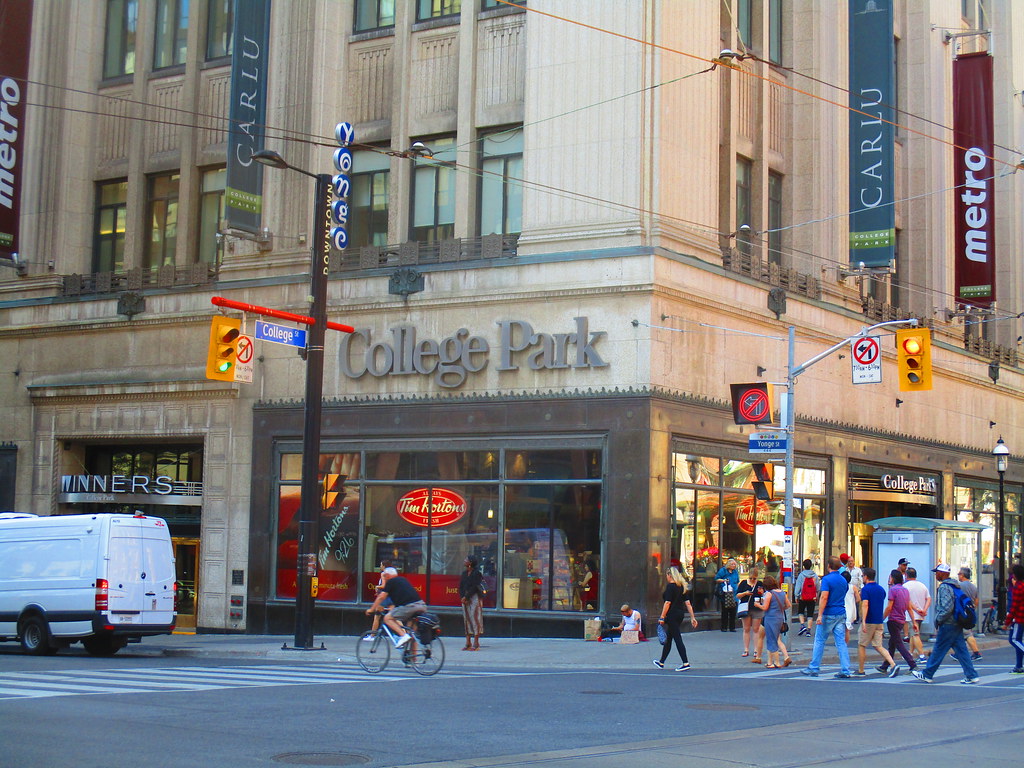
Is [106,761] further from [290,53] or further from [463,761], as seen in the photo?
[290,53]

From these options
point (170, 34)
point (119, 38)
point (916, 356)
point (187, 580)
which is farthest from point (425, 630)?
point (119, 38)

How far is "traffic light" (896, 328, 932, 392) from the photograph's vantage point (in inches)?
981

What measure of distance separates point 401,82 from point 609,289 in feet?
26.7

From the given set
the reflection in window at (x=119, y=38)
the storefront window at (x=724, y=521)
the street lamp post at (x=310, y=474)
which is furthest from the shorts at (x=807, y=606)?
the reflection in window at (x=119, y=38)

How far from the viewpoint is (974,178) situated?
3962cm

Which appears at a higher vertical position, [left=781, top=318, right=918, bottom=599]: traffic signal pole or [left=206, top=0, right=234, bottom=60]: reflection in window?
[left=206, top=0, right=234, bottom=60]: reflection in window

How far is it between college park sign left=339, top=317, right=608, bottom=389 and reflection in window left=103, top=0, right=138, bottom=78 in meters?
11.8

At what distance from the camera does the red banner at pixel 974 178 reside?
39625mm

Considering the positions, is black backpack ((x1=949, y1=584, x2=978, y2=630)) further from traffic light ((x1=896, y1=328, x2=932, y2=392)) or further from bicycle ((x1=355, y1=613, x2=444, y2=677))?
bicycle ((x1=355, y1=613, x2=444, y2=677))

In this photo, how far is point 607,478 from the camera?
89.2ft

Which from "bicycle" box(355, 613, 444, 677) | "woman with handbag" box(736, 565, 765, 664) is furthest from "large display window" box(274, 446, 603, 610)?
"bicycle" box(355, 613, 444, 677)

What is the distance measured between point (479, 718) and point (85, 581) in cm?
1282

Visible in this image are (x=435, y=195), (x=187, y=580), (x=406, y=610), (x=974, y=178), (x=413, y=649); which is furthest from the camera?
(x=974, y=178)

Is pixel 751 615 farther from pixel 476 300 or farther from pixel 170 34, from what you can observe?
pixel 170 34
